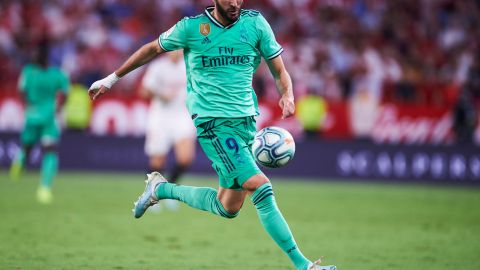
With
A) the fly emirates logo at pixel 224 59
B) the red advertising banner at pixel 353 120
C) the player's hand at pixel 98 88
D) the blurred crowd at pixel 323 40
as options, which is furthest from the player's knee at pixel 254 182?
the blurred crowd at pixel 323 40

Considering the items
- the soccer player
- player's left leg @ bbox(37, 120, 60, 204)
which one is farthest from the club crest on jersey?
player's left leg @ bbox(37, 120, 60, 204)

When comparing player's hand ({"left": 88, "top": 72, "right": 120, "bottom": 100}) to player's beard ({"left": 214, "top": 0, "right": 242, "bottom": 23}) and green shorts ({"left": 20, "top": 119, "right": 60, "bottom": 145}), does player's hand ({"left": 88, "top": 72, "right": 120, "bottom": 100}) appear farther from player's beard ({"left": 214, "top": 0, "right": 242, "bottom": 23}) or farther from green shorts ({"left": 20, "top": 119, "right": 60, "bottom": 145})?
green shorts ({"left": 20, "top": 119, "right": 60, "bottom": 145})

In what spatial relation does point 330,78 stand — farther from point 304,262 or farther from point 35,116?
point 304,262

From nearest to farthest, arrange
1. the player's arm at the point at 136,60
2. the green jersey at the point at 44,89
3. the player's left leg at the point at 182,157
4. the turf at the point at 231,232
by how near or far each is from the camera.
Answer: the player's arm at the point at 136,60, the turf at the point at 231,232, the player's left leg at the point at 182,157, the green jersey at the point at 44,89

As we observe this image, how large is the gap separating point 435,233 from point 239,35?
17.1 ft

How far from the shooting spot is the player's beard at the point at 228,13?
709 centimetres

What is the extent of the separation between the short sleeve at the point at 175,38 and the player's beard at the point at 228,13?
0.34m

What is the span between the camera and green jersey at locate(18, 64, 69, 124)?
14.6 metres

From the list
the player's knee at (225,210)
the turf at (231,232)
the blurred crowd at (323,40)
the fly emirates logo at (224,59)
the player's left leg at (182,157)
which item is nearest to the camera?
the fly emirates logo at (224,59)

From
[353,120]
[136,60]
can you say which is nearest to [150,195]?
[136,60]

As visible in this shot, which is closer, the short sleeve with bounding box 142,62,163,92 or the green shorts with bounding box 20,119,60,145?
the short sleeve with bounding box 142,62,163,92

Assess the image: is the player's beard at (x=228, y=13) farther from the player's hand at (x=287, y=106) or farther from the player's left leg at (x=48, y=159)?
the player's left leg at (x=48, y=159)

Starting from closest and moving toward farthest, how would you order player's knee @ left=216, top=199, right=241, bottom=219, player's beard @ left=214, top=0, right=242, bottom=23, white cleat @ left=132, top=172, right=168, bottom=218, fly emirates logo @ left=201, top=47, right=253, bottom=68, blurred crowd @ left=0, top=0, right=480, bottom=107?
player's beard @ left=214, top=0, right=242, bottom=23 → fly emirates logo @ left=201, top=47, right=253, bottom=68 → player's knee @ left=216, top=199, right=241, bottom=219 → white cleat @ left=132, top=172, right=168, bottom=218 → blurred crowd @ left=0, top=0, right=480, bottom=107

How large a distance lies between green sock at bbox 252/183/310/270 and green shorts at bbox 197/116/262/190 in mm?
194
